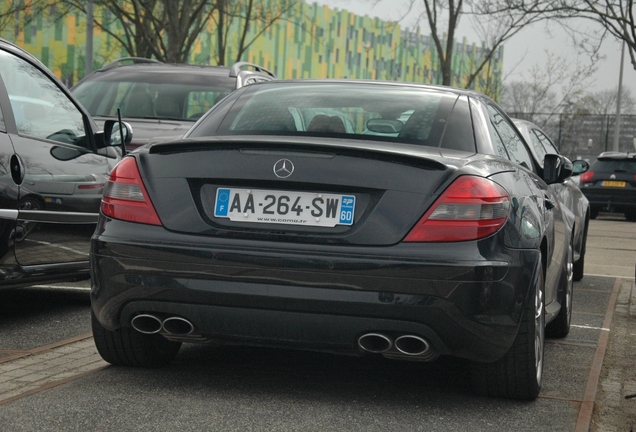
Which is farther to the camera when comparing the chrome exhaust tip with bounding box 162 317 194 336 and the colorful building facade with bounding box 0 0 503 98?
the colorful building facade with bounding box 0 0 503 98

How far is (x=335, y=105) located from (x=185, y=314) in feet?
4.29

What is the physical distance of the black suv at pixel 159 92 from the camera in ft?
37.3

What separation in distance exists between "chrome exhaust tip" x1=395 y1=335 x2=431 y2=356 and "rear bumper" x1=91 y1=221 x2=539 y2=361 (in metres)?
0.04

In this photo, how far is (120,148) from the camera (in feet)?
25.9

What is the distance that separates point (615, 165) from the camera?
87.5ft

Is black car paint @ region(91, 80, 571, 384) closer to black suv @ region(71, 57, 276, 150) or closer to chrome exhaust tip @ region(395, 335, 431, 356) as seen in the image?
chrome exhaust tip @ region(395, 335, 431, 356)

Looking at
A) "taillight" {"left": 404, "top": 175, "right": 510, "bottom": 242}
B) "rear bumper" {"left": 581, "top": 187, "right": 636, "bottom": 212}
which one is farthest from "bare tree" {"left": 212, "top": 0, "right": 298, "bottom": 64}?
"taillight" {"left": 404, "top": 175, "right": 510, "bottom": 242}

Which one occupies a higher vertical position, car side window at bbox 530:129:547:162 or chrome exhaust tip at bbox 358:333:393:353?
car side window at bbox 530:129:547:162

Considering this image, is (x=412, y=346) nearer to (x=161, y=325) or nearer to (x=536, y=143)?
(x=161, y=325)

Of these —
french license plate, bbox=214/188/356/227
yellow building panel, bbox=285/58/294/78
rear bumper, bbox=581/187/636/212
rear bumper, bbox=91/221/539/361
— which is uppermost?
french license plate, bbox=214/188/356/227

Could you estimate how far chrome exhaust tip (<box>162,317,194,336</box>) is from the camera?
4637 mm

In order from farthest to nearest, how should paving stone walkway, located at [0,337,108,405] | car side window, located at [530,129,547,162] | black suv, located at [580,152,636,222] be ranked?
black suv, located at [580,152,636,222], car side window, located at [530,129,547,162], paving stone walkway, located at [0,337,108,405]

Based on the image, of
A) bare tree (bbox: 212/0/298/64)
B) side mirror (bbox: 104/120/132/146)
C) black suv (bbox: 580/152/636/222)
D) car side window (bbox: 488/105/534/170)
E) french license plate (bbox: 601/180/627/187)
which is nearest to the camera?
car side window (bbox: 488/105/534/170)

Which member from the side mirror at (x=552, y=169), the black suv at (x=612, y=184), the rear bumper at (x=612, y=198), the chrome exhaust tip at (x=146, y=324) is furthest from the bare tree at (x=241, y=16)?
the chrome exhaust tip at (x=146, y=324)
